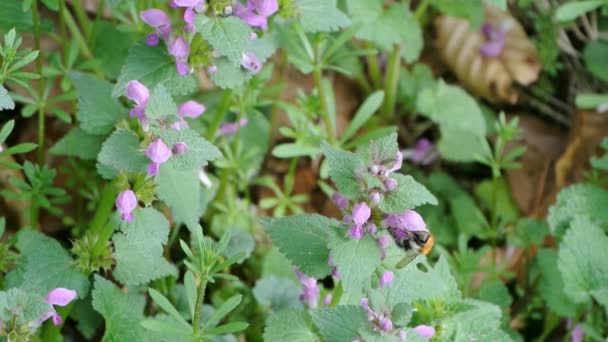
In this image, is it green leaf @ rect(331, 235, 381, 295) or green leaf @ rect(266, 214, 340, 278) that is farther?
green leaf @ rect(266, 214, 340, 278)

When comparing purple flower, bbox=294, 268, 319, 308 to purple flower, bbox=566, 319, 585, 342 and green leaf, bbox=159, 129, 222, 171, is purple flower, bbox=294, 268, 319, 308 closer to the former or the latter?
green leaf, bbox=159, 129, 222, 171

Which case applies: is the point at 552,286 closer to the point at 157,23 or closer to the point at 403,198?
the point at 403,198

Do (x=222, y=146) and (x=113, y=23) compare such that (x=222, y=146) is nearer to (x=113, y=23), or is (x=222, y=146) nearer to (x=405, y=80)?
(x=113, y=23)

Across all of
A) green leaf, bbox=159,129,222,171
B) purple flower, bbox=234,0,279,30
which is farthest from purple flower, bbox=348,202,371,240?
purple flower, bbox=234,0,279,30

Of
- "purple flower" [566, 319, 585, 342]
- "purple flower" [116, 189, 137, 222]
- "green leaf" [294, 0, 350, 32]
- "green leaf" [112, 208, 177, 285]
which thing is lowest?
"purple flower" [566, 319, 585, 342]

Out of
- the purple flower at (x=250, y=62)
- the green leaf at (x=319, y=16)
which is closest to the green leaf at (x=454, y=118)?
the green leaf at (x=319, y=16)
